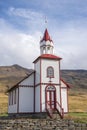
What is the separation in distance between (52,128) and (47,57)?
13.3m

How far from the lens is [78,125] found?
107 feet

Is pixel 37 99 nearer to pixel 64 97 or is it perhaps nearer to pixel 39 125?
pixel 64 97

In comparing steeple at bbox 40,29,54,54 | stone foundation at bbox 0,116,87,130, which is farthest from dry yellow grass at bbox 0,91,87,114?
stone foundation at bbox 0,116,87,130

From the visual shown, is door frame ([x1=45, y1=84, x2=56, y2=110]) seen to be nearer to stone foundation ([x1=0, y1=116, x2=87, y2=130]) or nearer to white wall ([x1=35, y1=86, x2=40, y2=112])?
white wall ([x1=35, y1=86, x2=40, y2=112])

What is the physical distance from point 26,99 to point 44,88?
148 inches

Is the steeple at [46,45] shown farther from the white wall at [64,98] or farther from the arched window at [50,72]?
the white wall at [64,98]

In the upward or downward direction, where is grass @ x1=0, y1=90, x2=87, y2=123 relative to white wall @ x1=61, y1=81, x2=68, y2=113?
downward

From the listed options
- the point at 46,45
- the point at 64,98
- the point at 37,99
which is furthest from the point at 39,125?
the point at 46,45

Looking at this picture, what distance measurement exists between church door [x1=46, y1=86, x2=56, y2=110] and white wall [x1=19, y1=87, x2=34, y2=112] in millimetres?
3107

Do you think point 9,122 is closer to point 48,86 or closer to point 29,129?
point 29,129

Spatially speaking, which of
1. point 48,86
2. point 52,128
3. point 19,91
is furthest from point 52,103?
point 52,128

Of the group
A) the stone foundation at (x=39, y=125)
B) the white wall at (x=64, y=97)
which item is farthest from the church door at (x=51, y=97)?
the stone foundation at (x=39, y=125)

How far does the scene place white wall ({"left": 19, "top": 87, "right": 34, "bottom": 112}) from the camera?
4228cm

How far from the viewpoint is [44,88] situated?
→ 41.0 m
